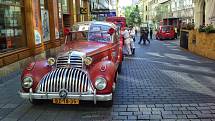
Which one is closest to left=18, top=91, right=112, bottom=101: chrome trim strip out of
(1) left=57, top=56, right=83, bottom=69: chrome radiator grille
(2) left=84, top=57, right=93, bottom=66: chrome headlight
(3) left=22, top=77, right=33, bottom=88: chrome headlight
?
(3) left=22, top=77, right=33, bottom=88: chrome headlight

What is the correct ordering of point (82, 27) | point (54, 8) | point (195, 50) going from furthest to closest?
point (195, 50), point (54, 8), point (82, 27)

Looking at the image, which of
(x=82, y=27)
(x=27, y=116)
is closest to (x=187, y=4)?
(x=82, y=27)

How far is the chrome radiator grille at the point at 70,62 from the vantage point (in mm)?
6387

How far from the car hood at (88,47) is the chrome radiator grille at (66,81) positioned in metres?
0.82

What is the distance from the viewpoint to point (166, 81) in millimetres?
9023

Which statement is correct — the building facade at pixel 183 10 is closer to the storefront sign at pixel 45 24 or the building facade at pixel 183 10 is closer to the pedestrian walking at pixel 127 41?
the pedestrian walking at pixel 127 41

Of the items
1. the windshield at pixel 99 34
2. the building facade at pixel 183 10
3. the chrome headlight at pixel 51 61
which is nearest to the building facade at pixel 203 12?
the building facade at pixel 183 10

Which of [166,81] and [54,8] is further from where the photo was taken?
[54,8]

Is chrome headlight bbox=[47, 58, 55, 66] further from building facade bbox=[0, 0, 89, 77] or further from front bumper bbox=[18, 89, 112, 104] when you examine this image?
building facade bbox=[0, 0, 89, 77]

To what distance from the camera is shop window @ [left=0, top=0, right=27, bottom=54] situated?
10258mm

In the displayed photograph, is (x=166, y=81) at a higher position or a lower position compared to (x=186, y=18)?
lower

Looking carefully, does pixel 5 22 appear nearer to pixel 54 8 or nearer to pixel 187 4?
pixel 54 8

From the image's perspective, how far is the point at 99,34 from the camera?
8406 millimetres

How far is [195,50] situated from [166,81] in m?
9.50
